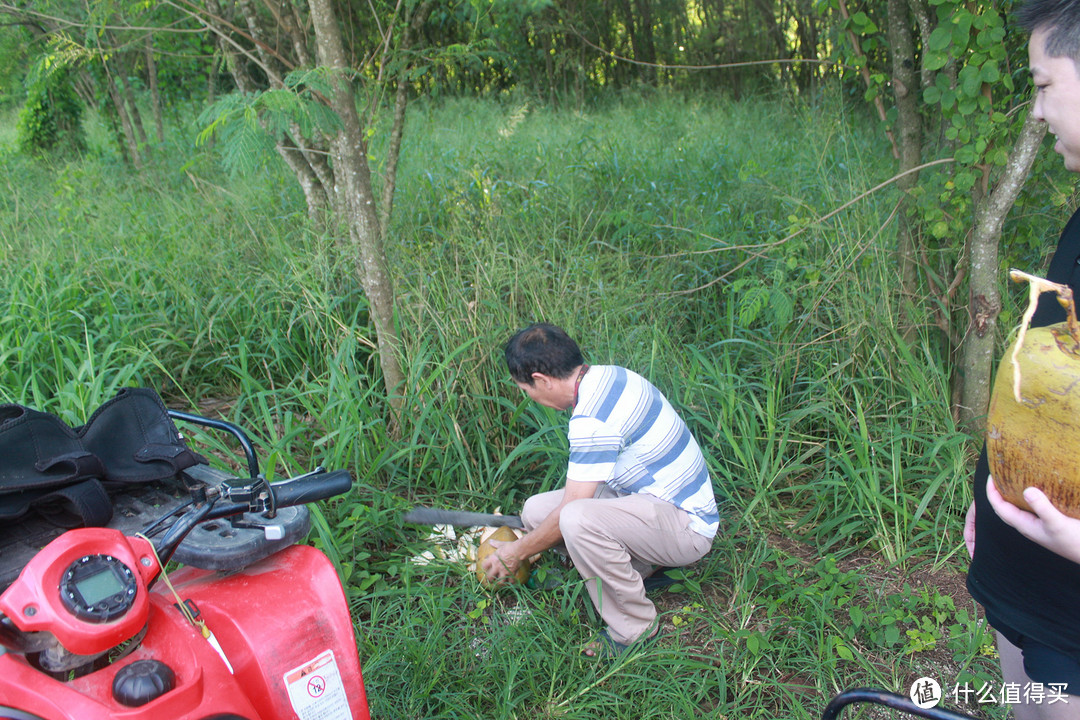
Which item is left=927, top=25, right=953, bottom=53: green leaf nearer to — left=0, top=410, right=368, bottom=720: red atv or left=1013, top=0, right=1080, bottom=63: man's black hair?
left=1013, top=0, right=1080, bottom=63: man's black hair

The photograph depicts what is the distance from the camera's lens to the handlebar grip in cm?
147

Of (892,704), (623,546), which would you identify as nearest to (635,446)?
(623,546)

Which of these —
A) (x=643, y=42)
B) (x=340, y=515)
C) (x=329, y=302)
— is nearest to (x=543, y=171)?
(x=329, y=302)

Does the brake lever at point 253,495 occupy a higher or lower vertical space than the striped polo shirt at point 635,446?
higher

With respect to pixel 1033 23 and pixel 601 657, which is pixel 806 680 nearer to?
pixel 601 657

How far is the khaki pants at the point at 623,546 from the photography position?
7.63 feet

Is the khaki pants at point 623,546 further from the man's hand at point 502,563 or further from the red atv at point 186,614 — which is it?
the red atv at point 186,614

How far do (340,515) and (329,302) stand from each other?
1184mm

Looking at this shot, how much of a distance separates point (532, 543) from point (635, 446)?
47cm

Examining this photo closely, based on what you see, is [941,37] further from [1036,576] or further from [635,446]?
[1036,576]

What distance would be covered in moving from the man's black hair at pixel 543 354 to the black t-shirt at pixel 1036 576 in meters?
1.32

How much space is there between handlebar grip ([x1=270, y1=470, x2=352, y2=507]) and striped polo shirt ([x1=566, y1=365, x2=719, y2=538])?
1.00 meters

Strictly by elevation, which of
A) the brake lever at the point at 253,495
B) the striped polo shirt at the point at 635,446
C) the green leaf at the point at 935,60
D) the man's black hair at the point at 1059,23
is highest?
the man's black hair at the point at 1059,23

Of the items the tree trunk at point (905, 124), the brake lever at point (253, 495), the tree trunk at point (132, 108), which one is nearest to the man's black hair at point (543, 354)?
the brake lever at point (253, 495)
